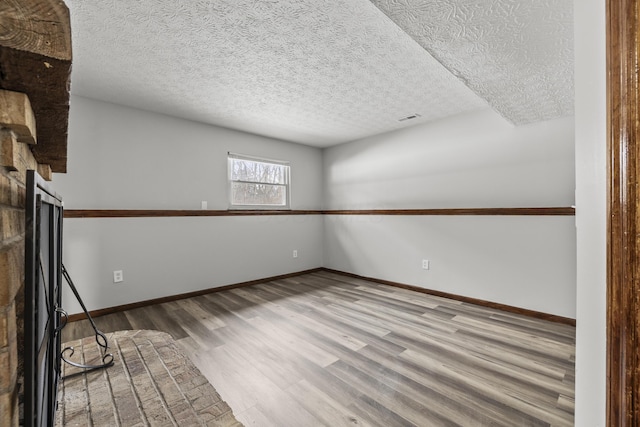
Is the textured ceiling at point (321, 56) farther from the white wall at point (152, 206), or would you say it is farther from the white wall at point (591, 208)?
the white wall at point (591, 208)

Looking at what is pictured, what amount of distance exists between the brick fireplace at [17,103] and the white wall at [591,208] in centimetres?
98

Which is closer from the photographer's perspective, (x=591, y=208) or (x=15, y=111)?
(x=15, y=111)

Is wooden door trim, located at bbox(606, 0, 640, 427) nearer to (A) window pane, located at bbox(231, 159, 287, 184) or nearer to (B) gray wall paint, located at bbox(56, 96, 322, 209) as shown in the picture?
(B) gray wall paint, located at bbox(56, 96, 322, 209)

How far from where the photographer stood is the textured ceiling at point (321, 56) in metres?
1.41

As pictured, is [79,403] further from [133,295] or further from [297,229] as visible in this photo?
[297,229]

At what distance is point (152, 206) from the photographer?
300 centimetres

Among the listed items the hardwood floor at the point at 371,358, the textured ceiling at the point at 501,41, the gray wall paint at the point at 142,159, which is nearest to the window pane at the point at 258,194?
the gray wall paint at the point at 142,159

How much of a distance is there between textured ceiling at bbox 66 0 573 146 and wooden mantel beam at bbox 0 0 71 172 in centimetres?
120

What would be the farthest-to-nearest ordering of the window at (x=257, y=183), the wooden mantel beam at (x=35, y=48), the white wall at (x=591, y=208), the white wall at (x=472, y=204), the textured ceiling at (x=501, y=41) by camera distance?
the window at (x=257, y=183) < the white wall at (x=472, y=204) < the textured ceiling at (x=501, y=41) < the white wall at (x=591, y=208) < the wooden mantel beam at (x=35, y=48)

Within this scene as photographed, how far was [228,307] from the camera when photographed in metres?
2.88

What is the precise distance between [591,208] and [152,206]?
3462 mm

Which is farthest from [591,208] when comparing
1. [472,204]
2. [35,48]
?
[472,204]

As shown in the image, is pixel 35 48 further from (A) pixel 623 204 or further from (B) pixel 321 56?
(B) pixel 321 56

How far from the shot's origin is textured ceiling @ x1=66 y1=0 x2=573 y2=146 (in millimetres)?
1406
